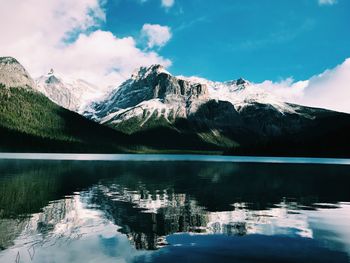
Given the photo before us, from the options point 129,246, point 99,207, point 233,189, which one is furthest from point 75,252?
point 233,189

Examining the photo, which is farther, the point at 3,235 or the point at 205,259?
the point at 3,235

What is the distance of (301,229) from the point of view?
37.2 metres

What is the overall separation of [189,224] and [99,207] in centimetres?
1354

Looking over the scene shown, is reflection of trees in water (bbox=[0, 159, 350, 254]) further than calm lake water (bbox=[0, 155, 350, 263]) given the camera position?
Yes

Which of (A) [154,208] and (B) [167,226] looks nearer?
(B) [167,226]

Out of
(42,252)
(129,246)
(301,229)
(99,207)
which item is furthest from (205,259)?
(99,207)

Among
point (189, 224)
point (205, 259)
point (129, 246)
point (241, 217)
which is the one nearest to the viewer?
point (205, 259)

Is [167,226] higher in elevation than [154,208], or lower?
lower

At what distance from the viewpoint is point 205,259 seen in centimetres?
2577

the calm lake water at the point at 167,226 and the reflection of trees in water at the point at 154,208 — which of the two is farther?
the reflection of trees in water at the point at 154,208

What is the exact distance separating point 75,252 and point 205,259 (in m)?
9.00

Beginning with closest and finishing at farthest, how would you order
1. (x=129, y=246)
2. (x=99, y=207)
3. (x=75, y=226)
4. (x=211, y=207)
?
(x=129, y=246) → (x=75, y=226) → (x=99, y=207) → (x=211, y=207)

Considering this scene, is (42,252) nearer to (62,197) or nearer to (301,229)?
(301,229)

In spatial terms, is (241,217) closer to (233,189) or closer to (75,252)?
(75,252)
